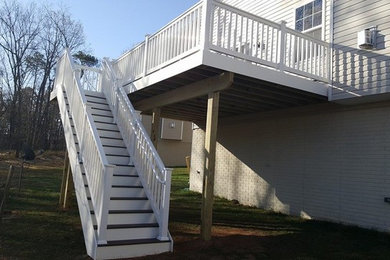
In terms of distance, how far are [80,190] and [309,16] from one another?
6.95m

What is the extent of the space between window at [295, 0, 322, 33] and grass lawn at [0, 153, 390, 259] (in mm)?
4837

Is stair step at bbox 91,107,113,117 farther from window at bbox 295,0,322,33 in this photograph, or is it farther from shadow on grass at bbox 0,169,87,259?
window at bbox 295,0,322,33

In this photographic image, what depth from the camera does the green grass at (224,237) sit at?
5.51 metres

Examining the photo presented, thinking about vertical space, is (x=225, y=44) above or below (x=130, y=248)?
above

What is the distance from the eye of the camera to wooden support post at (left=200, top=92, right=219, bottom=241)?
622 centimetres

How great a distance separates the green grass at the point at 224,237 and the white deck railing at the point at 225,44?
10.8 ft

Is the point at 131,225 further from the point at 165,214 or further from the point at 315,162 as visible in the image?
the point at 315,162

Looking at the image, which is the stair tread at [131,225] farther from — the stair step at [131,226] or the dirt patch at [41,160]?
the dirt patch at [41,160]

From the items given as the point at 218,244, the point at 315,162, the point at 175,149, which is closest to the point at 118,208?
the point at 218,244

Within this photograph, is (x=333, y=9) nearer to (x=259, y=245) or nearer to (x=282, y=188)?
(x=282, y=188)

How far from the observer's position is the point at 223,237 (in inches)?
257

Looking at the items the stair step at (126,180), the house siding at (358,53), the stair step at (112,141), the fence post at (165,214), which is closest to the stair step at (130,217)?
the fence post at (165,214)

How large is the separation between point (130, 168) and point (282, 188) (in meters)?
4.61

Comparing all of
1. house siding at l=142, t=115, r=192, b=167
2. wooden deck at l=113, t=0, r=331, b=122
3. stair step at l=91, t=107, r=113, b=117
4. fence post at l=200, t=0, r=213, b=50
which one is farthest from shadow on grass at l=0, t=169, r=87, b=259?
house siding at l=142, t=115, r=192, b=167
